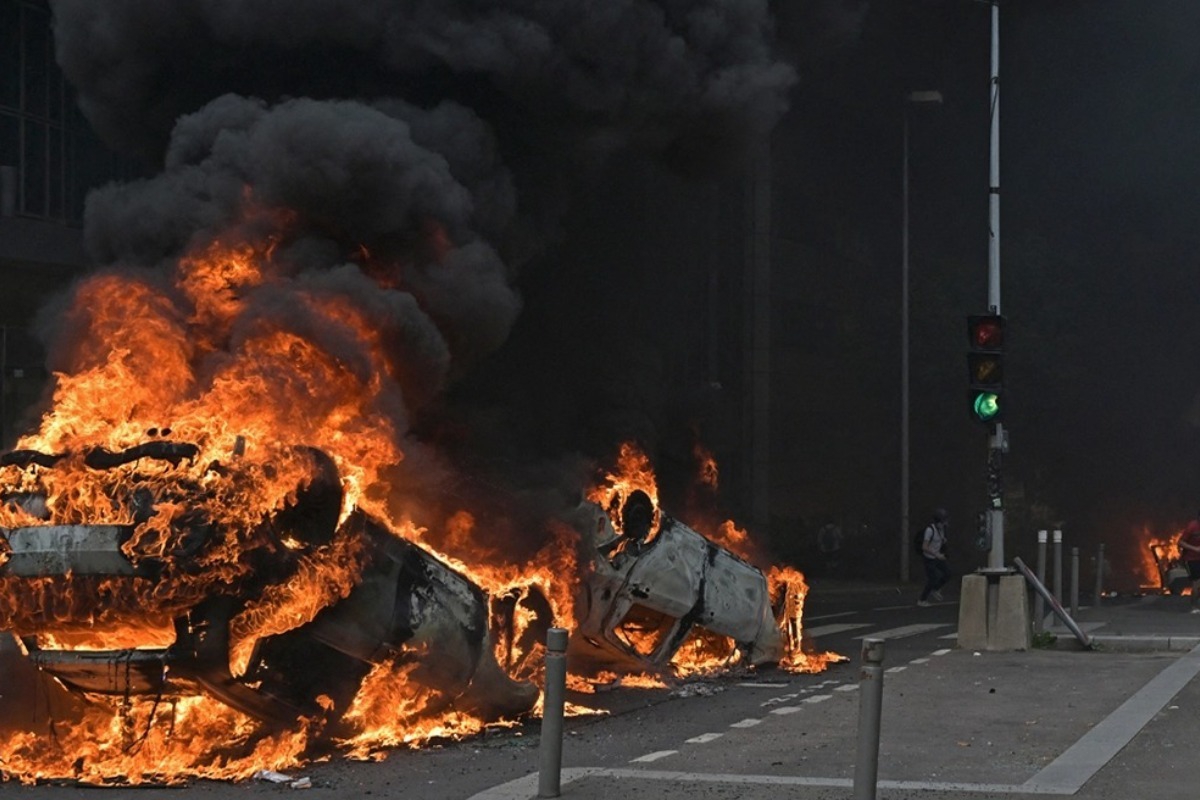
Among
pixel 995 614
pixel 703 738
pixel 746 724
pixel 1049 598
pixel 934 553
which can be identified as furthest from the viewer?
pixel 934 553

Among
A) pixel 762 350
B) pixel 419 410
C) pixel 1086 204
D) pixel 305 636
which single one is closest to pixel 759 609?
pixel 419 410

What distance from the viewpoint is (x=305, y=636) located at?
8.75 metres

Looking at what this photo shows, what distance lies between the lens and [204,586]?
825cm

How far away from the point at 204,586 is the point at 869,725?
3471 millimetres

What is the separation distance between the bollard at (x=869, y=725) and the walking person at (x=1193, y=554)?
16.4 metres

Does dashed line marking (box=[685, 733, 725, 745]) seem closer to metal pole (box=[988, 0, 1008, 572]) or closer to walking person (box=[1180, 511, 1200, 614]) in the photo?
metal pole (box=[988, 0, 1008, 572])

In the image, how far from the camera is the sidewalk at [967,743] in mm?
8008

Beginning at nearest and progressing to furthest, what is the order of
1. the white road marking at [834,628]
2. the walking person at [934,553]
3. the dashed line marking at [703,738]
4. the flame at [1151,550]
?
the dashed line marking at [703,738] < the white road marking at [834,628] < the walking person at [934,553] < the flame at [1151,550]

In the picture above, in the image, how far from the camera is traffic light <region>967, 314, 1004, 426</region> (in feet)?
51.4

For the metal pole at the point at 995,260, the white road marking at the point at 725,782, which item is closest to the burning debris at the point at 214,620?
the white road marking at the point at 725,782

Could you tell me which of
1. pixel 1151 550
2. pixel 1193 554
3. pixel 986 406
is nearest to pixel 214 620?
pixel 986 406

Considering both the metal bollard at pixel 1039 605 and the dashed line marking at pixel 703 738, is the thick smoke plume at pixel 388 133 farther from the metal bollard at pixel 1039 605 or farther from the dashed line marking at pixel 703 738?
the metal bollard at pixel 1039 605

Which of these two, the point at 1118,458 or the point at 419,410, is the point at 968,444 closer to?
the point at 1118,458

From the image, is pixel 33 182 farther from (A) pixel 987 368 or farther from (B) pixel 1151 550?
(B) pixel 1151 550
